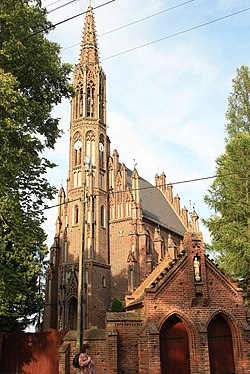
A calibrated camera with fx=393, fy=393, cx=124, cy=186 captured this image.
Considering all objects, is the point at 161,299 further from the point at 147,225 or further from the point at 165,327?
the point at 147,225

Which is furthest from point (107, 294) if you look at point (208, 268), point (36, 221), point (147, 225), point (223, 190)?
point (36, 221)

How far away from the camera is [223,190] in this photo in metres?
21.4

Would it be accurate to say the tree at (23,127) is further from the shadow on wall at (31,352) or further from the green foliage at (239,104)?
the green foliage at (239,104)

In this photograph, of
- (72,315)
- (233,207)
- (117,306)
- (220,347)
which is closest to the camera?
(220,347)

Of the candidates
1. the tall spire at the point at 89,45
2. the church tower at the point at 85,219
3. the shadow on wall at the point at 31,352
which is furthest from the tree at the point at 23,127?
the tall spire at the point at 89,45

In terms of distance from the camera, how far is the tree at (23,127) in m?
12.9

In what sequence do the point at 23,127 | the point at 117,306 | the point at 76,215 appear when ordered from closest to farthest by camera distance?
the point at 23,127 < the point at 117,306 < the point at 76,215

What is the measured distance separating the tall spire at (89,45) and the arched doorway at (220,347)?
107 feet

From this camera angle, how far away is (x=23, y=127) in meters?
14.1

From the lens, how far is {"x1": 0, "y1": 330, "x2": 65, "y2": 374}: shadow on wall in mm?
16406

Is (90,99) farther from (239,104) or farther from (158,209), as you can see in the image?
(239,104)

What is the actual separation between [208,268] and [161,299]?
2574mm

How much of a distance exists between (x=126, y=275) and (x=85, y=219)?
252 inches

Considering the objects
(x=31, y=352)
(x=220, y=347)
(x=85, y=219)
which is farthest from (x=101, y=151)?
(x=220, y=347)
